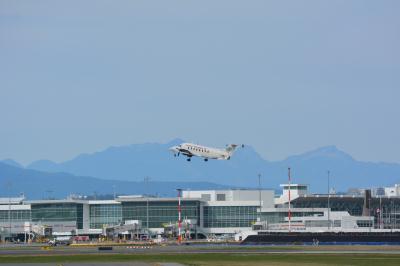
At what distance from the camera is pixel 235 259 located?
144000mm

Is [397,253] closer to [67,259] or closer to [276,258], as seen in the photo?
[276,258]

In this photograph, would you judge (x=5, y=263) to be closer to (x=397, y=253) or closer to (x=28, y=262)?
(x=28, y=262)

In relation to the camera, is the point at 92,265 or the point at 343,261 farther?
the point at 343,261

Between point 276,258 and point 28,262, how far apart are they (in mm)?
32331

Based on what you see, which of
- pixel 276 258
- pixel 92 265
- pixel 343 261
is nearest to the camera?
pixel 92 265

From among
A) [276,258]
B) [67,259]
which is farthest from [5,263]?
[276,258]

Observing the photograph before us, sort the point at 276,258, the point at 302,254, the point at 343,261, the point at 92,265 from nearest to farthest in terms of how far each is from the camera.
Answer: the point at 92,265 → the point at 343,261 → the point at 276,258 → the point at 302,254

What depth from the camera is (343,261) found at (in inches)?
5433

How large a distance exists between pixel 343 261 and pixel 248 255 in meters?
21.0

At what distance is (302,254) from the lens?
158250mm

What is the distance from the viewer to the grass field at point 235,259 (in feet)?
443

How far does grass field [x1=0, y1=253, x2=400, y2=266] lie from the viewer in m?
135

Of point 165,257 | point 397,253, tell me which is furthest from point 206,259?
point 397,253

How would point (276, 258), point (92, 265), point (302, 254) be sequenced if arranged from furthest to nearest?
point (302, 254) < point (276, 258) < point (92, 265)
